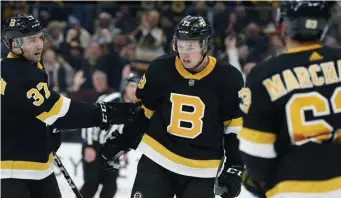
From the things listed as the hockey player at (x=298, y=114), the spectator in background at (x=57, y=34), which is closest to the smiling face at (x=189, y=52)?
the hockey player at (x=298, y=114)

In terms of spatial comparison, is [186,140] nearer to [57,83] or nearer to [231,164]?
[231,164]

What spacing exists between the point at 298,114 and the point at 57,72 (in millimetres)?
5297

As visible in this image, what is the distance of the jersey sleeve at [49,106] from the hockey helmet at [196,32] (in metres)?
0.51

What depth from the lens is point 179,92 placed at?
306 centimetres

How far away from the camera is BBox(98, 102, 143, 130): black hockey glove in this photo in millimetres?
3225

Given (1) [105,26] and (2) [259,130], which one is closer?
(2) [259,130]

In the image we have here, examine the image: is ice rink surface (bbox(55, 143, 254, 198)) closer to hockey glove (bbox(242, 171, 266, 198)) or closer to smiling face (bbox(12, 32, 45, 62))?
smiling face (bbox(12, 32, 45, 62))

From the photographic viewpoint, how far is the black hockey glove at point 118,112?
10.6ft

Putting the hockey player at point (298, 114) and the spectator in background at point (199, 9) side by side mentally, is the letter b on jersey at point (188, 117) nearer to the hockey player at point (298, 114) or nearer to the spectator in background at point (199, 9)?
the hockey player at point (298, 114)

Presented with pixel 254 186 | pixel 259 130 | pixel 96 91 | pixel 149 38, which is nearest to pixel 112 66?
pixel 149 38

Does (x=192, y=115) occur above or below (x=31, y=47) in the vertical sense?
below

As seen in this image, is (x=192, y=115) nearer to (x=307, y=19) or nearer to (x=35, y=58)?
(x=35, y=58)

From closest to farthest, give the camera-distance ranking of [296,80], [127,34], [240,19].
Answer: [296,80] → [240,19] → [127,34]

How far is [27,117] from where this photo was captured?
2963 millimetres
